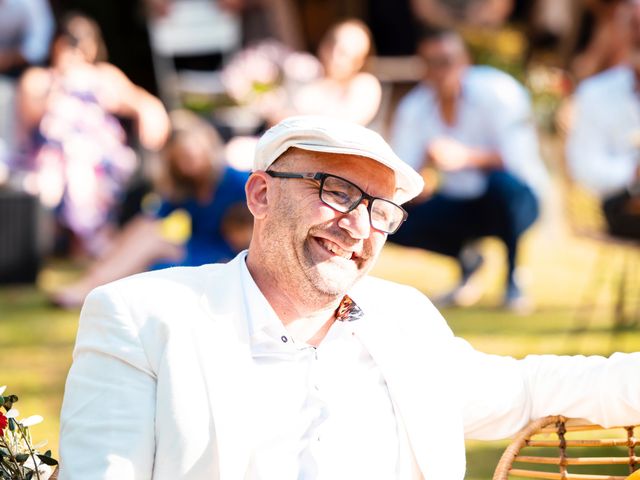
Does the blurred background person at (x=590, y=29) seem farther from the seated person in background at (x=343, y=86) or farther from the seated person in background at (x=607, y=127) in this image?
the seated person in background at (x=607, y=127)

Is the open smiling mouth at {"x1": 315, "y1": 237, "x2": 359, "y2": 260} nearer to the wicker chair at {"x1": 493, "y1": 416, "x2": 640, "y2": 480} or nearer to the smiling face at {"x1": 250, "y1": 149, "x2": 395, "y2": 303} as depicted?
the smiling face at {"x1": 250, "y1": 149, "x2": 395, "y2": 303}

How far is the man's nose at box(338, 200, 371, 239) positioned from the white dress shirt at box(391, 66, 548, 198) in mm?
5287

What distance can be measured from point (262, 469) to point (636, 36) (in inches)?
198

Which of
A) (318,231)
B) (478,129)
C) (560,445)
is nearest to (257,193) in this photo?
(318,231)

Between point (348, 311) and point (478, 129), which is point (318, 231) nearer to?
point (348, 311)

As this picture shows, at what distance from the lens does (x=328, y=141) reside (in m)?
2.45

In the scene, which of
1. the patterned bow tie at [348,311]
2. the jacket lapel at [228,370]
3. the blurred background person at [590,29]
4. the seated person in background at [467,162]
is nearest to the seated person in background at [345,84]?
the seated person in background at [467,162]

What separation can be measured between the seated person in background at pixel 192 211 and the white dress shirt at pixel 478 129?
1684 millimetres

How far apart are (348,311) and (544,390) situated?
502 millimetres

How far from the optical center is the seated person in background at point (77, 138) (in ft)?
30.8

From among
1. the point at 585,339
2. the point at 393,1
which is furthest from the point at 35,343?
the point at 393,1

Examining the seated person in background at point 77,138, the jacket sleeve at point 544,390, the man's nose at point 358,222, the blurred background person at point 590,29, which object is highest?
the blurred background person at point 590,29

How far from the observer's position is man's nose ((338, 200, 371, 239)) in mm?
2518

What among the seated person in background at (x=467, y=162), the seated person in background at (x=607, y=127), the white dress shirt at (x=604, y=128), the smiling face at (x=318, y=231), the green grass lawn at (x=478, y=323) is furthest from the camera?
the seated person in background at (x=467, y=162)
